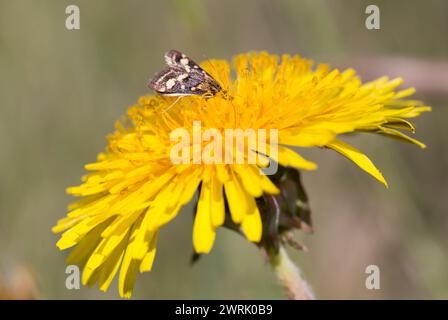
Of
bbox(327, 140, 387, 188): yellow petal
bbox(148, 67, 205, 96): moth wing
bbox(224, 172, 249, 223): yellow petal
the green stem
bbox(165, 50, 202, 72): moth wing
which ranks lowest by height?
the green stem

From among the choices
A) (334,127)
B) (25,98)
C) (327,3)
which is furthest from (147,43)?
(334,127)

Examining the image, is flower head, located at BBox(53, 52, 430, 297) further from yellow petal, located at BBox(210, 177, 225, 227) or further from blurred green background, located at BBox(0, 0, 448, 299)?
blurred green background, located at BBox(0, 0, 448, 299)

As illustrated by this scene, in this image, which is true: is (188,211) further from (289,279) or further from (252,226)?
(252,226)

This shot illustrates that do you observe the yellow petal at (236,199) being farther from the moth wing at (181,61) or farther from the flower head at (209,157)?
the moth wing at (181,61)

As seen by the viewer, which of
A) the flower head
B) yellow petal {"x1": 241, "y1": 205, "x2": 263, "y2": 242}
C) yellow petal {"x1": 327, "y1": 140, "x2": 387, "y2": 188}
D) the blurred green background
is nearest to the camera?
yellow petal {"x1": 241, "y1": 205, "x2": 263, "y2": 242}

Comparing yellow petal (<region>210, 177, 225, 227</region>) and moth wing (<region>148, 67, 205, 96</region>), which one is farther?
moth wing (<region>148, 67, 205, 96</region>)

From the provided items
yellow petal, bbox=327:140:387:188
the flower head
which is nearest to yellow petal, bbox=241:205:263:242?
the flower head

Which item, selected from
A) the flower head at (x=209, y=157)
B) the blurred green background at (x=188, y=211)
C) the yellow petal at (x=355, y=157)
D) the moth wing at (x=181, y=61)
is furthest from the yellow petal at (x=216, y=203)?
the blurred green background at (x=188, y=211)

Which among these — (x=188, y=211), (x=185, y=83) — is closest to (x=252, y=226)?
(x=185, y=83)

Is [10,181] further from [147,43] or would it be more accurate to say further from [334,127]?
[334,127]

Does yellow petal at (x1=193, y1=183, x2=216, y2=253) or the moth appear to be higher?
the moth
